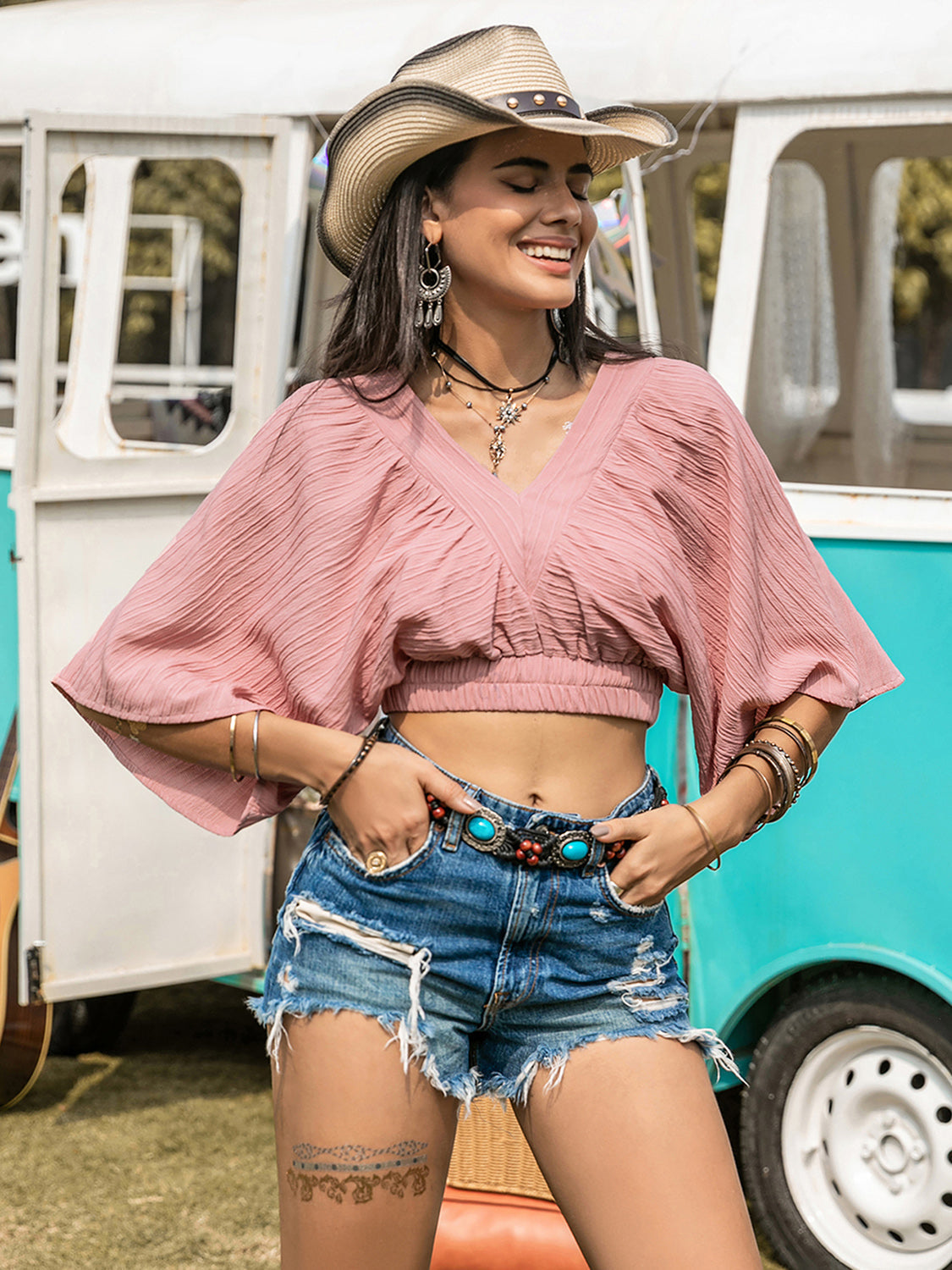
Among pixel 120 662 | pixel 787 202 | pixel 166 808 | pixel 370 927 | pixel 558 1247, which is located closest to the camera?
pixel 370 927

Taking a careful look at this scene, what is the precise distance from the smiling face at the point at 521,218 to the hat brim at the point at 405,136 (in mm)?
39

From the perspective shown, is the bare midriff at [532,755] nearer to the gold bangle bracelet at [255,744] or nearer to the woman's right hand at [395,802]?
the woman's right hand at [395,802]

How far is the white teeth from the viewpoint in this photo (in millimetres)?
2170

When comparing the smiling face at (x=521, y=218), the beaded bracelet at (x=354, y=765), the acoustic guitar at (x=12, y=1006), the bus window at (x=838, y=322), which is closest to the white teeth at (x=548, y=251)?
the smiling face at (x=521, y=218)

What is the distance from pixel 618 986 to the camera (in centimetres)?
206

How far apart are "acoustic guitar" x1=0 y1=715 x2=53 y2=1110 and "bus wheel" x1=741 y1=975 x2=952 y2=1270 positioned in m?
1.94

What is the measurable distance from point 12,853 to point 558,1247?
6.64ft

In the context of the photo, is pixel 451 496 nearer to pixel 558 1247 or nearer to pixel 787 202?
Result: pixel 558 1247

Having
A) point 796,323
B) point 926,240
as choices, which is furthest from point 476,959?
point 926,240

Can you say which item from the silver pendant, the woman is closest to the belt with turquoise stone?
the woman

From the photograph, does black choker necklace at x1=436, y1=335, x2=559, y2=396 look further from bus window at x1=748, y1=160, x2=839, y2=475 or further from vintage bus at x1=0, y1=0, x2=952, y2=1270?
bus window at x1=748, y1=160, x2=839, y2=475

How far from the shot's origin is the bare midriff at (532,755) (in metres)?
2.06

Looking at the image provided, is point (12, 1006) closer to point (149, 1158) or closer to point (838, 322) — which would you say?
point (149, 1158)

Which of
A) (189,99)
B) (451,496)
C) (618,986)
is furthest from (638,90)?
(618,986)
